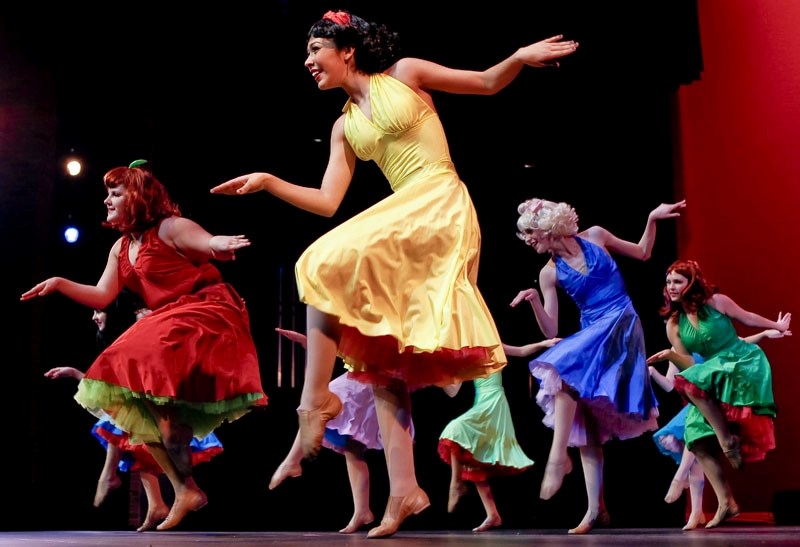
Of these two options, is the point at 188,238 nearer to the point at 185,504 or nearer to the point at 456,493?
the point at 185,504

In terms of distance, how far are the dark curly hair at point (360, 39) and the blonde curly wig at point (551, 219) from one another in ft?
6.30

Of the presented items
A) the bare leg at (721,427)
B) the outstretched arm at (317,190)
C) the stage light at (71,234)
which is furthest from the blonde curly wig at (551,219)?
the stage light at (71,234)

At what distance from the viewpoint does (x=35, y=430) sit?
5984mm

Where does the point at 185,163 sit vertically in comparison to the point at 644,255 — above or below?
above

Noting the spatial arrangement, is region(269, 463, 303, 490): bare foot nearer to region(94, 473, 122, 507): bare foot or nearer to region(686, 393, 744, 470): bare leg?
region(94, 473, 122, 507): bare foot

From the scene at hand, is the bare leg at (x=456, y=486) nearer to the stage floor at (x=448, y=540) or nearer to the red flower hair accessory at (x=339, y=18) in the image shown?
the stage floor at (x=448, y=540)

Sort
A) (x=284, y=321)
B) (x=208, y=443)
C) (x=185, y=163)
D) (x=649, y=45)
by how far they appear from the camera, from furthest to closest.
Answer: (x=284, y=321), (x=185, y=163), (x=649, y=45), (x=208, y=443)

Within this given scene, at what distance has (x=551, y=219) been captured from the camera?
4.99m

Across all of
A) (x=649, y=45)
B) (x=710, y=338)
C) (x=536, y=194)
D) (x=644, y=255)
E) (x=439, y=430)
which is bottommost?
(x=439, y=430)

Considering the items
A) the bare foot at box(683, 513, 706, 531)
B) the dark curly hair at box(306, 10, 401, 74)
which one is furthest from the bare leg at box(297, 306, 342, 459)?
the bare foot at box(683, 513, 706, 531)

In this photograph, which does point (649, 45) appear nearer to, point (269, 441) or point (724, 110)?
point (724, 110)

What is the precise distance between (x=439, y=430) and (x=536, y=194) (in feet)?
6.19

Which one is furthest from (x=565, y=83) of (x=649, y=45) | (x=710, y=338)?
(x=710, y=338)

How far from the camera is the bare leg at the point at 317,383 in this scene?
276 centimetres
